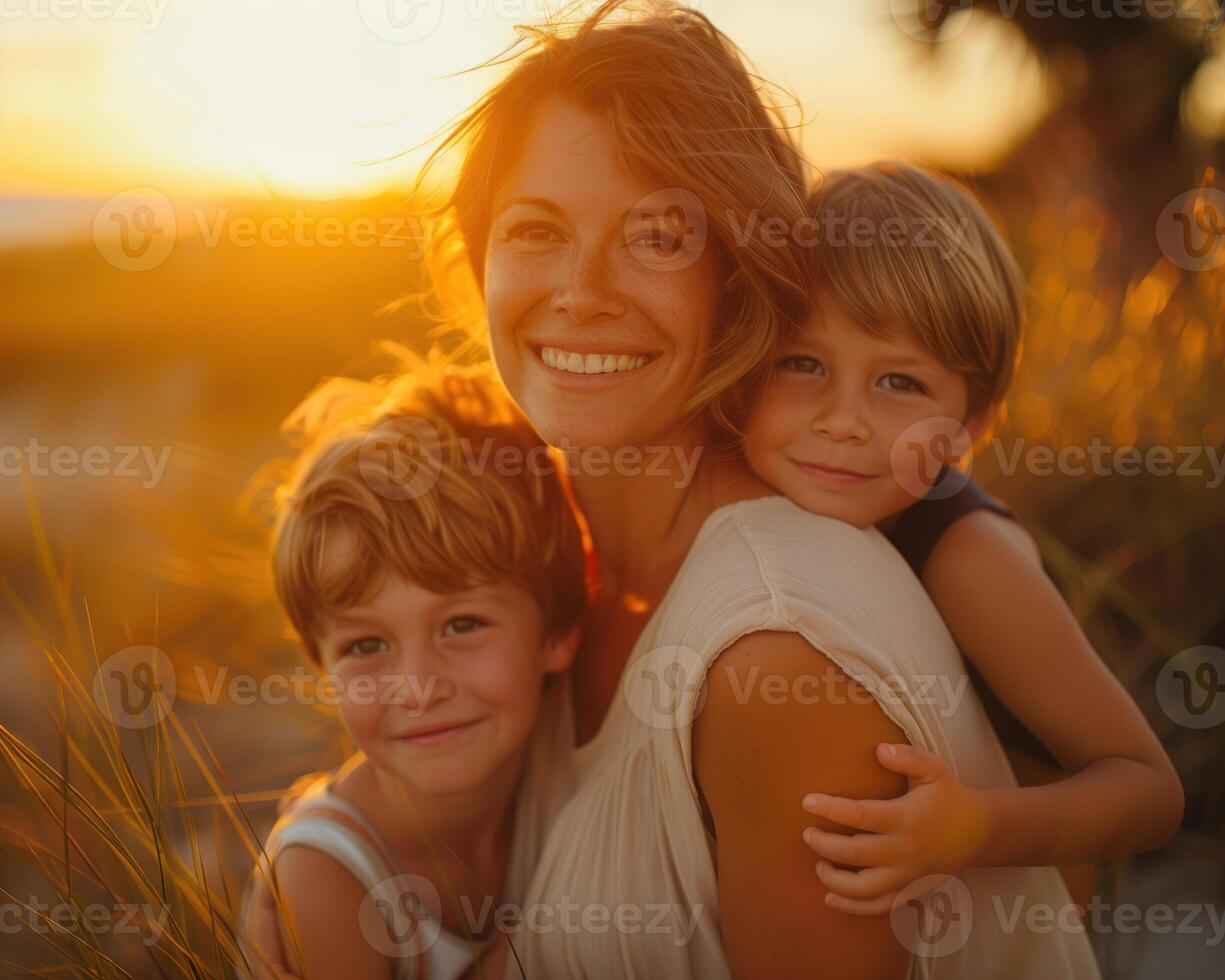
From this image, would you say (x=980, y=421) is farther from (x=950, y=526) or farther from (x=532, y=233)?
(x=532, y=233)

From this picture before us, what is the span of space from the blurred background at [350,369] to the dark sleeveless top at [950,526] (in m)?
0.68

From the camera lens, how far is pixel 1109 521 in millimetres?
3330

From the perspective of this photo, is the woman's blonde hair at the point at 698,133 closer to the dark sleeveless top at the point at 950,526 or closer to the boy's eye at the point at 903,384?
the boy's eye at the point at 903,384

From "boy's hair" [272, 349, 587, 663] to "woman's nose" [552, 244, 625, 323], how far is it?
38 centimetres

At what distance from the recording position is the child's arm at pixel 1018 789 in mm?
1313

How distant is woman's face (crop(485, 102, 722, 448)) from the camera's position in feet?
5.14

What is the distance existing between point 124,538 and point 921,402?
379 centimetres

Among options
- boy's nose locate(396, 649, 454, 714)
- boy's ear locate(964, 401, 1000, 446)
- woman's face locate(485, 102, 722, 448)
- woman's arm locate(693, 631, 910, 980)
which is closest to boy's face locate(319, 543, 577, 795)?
boy's nose locate(396, 649, 454, 714)

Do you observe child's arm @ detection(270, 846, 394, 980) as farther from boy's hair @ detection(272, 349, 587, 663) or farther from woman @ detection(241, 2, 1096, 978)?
boy's hair @ detection(272, 349, 587, 663)

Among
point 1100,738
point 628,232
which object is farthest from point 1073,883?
point 628,232

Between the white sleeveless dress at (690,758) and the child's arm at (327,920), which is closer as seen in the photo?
the white sleeveless dress at (690,758)

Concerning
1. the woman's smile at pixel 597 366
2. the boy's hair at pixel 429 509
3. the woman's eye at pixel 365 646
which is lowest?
the woman's eye at pixel 365 646

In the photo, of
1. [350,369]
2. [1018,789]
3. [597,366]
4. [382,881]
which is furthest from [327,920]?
[350,369]

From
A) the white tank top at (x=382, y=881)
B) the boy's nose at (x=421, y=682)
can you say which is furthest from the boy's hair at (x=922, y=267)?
the white tank top at (x=382, y=881)
